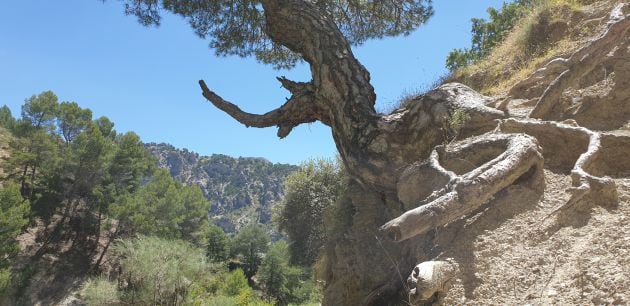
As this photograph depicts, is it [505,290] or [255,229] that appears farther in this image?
[255,229]


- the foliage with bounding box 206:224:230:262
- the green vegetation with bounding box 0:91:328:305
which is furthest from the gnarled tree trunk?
the foliage with bounding box 206:224:230:262

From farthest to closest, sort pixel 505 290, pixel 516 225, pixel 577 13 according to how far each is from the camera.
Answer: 1. pixel 577 13
2. pixel 516 225
3. pixel 505 290

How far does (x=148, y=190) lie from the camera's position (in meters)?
36.9

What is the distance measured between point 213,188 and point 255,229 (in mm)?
124304

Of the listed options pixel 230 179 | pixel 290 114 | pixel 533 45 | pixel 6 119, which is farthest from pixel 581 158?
pixel 230 179

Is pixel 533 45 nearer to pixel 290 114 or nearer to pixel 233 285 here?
pixel 290 114

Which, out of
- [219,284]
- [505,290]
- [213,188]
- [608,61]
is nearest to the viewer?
[505,290]

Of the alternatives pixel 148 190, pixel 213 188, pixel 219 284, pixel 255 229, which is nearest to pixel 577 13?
pixel 219 284

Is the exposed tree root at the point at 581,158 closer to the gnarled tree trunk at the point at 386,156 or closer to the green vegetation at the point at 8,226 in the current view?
the gnarled tree trunk at the point at 386,156

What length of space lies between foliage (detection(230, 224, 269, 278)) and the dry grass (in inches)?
1807

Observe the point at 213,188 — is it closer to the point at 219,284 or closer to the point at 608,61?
the point at 219,284

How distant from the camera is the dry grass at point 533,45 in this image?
646cm

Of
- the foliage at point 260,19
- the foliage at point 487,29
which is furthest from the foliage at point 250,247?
the foliage at point 260,19

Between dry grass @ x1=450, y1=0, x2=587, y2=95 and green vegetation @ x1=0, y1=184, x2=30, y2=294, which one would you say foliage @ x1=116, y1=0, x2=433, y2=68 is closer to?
dry grass @ x1=450, y1=0, x2=587, y2=95
